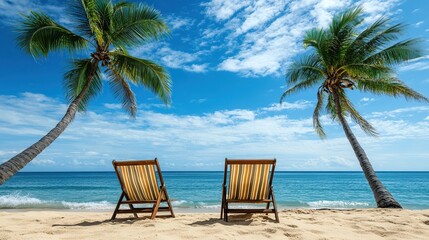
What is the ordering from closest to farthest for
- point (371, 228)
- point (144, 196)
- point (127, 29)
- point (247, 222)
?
point (371, 228)
point (247, 222)
point (144, 196)
point (127, 29)

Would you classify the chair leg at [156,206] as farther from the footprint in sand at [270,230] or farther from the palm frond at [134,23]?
the palm frond at [134,23]

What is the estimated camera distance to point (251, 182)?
4.54m

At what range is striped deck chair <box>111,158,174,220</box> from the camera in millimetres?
4684

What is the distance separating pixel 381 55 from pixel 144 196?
8282 millimetres

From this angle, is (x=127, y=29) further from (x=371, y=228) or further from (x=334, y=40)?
(x=371, y=228)

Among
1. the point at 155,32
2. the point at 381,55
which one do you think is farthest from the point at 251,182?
the point at 381,55

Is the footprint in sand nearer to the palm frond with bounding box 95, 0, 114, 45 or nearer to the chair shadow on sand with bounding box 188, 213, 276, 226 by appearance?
the chair shadow on sand with bounding box 188, 213, 276, 226

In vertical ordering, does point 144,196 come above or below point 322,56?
below

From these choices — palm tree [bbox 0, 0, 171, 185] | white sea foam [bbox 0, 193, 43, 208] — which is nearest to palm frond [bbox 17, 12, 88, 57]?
palm tree [bbox 0, 0, 171, 185]

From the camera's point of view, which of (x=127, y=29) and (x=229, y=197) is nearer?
(x=229, y=197)

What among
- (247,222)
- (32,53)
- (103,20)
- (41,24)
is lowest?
(247,222)

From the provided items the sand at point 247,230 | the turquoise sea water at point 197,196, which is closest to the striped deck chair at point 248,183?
the sand at point 247,230

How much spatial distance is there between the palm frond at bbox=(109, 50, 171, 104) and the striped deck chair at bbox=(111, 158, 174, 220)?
4375 millimetres

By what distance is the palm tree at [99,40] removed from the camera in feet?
25.3
